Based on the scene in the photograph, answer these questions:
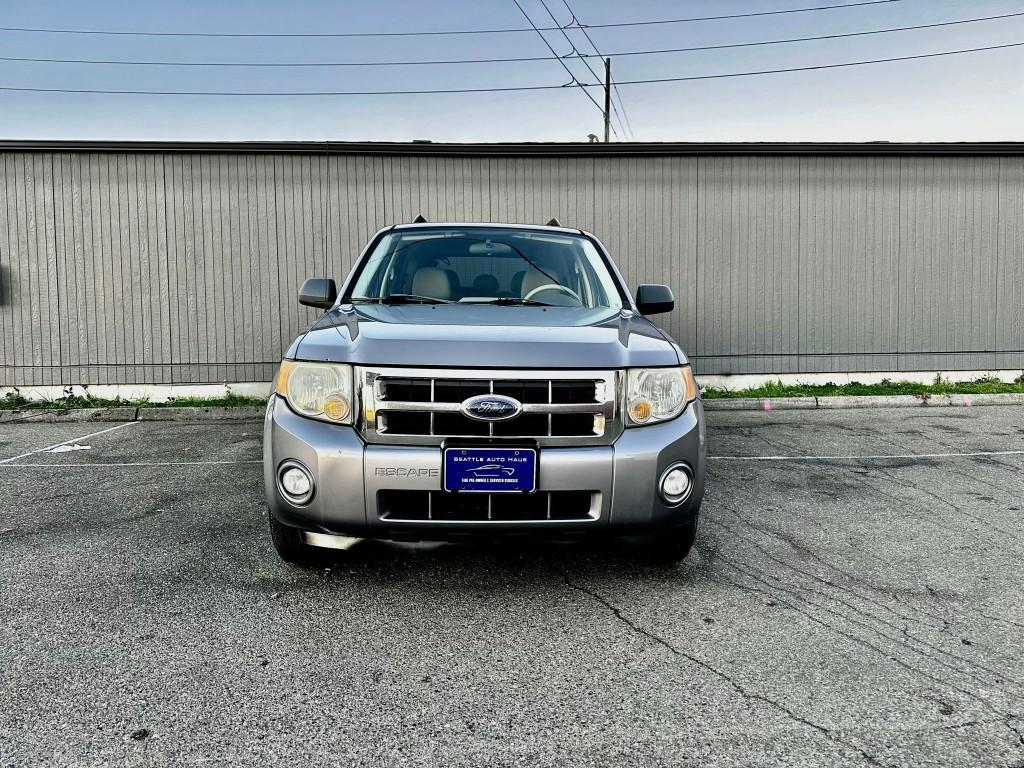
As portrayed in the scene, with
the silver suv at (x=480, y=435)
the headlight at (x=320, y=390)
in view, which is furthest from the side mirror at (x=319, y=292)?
the headlight at (x=320, y=390)

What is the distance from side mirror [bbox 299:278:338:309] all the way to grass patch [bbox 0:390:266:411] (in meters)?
5.76

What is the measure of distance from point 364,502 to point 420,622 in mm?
509

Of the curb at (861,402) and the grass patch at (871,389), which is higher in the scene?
the grass patch at (871,389)

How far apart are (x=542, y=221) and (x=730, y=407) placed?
11.7ft

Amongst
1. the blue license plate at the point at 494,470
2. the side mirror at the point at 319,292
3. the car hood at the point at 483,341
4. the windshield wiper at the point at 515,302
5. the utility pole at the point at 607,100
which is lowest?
the blue license plate at the point at 494,470

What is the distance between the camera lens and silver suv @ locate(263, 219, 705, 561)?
9.25 ft

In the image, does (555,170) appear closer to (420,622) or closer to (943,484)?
(943,484)

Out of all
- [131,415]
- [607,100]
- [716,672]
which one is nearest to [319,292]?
[716,672]

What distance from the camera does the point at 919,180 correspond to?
10711 mm

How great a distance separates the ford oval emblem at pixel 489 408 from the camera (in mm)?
2852

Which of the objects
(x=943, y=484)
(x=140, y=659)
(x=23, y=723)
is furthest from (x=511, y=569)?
(x=943, y=484)

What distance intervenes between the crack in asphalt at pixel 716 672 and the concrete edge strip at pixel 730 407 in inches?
260

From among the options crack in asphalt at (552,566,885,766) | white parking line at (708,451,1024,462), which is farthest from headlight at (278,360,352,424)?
white parking line at (708,451,1024,462)

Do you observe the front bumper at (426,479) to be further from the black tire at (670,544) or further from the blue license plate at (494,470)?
the black tire at (670,544)
